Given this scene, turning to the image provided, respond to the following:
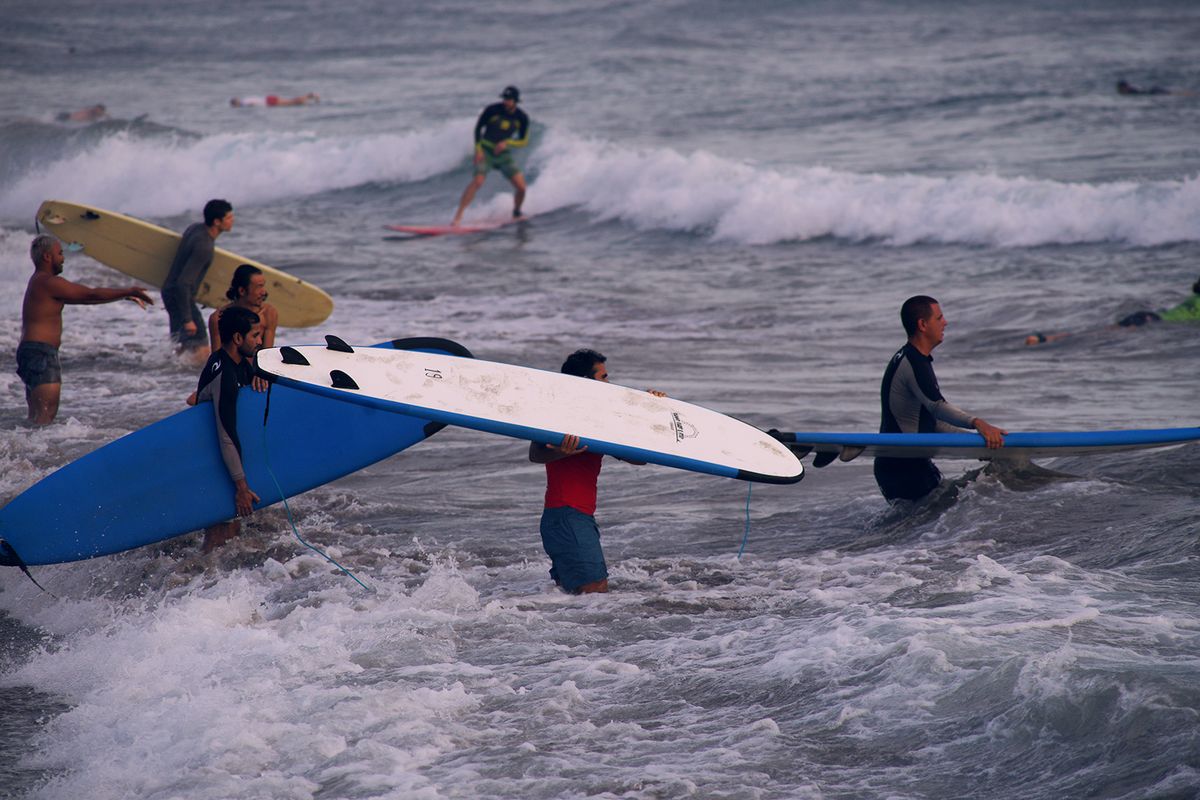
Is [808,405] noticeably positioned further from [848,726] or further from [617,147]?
[617,147]

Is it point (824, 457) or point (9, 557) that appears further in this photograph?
point (824, 457)

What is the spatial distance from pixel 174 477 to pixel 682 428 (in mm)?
2639

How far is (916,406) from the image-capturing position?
21.1 ft

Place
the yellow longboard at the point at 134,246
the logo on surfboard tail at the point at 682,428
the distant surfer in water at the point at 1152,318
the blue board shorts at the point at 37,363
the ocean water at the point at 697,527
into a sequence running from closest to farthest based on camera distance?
the ocean water at the point at 697,527 < the logo on surfboard tail at the point at 682,428 < the blue board shorts at the point at 37,363 < the yellow longboard at the point at 134,246 < the distant surfer in water at the point at 1152,318

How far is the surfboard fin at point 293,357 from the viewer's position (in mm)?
5559

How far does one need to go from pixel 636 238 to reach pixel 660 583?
13175 mm

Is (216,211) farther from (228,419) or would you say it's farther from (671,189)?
(671,189)

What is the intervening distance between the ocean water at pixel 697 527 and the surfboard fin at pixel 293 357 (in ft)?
3.61

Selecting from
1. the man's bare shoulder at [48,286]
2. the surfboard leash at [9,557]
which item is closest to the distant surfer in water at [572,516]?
the surfboard leash at [9,557]

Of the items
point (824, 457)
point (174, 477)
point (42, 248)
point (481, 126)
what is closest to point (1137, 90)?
point (481, 126)

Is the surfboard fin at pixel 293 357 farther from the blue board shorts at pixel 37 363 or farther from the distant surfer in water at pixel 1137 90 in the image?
the distant surfer in water at pixel 1137 90

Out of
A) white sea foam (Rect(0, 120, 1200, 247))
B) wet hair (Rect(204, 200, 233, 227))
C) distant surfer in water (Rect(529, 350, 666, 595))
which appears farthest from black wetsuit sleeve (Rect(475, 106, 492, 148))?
distant surfer in water (Rect(529, 350, 666, 595))

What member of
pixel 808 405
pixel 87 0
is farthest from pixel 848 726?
pixel 87 0

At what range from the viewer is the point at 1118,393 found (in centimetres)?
920
